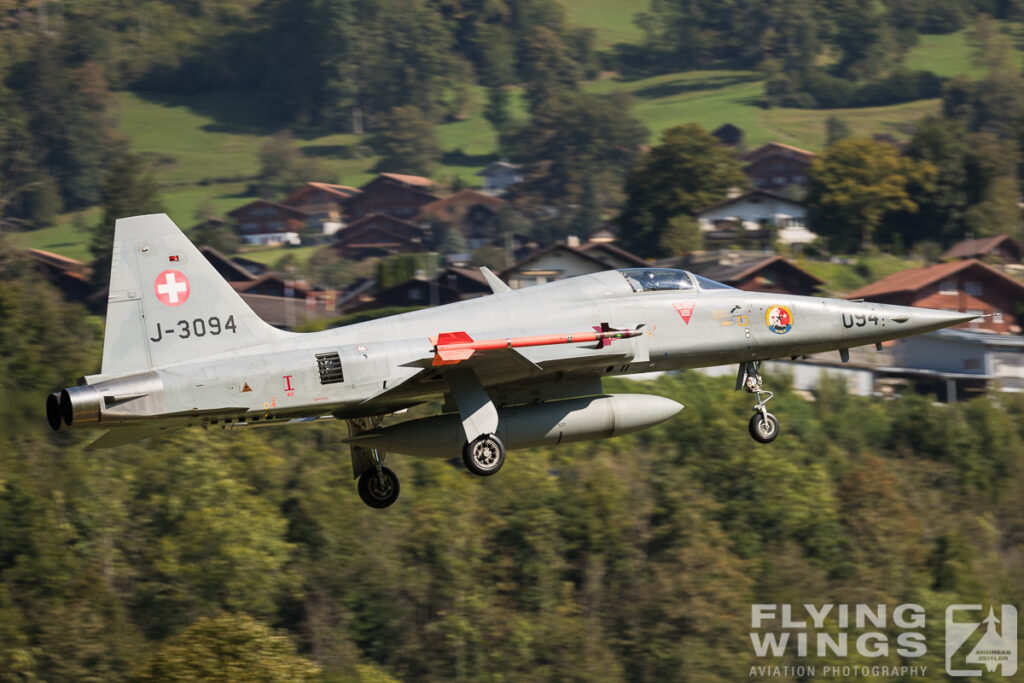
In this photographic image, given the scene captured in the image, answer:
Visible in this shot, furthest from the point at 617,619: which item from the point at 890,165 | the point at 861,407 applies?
the point at 890,165

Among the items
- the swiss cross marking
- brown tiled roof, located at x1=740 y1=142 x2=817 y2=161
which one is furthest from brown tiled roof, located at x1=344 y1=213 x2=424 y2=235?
the swiss cross marking

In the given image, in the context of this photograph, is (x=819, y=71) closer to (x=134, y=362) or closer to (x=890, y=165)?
(x=890, y=165)

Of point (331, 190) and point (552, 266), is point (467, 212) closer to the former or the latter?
point (331, 190)

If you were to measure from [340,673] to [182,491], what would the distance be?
35.3ft

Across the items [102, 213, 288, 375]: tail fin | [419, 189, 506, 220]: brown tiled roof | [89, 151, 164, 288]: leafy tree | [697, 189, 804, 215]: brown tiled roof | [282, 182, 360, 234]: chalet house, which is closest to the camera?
[102, 213, 288, 375]: tail fin

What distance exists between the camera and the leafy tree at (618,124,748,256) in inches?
4567

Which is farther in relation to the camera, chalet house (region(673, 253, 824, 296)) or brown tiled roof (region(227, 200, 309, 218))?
brown tiled roof (region(227, 200, 309, 218))

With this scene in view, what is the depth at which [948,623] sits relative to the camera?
5991 centimetres

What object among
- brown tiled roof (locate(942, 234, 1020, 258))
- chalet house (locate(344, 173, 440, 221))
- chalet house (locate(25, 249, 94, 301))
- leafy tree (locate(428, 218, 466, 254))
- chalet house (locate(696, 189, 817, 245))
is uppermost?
chalet house (locate(344, 173, 440, 221))

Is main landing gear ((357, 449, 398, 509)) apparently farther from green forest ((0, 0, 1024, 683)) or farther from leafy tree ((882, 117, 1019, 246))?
leafy tree ((882, 117, 1019, 246))

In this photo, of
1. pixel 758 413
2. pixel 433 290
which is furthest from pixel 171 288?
pixel 433 290

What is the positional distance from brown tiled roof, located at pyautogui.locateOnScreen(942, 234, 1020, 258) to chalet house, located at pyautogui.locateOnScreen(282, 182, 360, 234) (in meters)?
71.6

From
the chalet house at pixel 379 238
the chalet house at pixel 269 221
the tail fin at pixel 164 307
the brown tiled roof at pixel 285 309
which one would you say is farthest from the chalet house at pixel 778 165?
the tail fin at pixel 164 307

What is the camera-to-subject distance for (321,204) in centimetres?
15100
